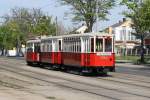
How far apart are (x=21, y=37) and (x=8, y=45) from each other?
1617 centimetres

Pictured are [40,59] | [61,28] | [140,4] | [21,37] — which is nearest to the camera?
[40,59]

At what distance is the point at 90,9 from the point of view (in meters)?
84.1

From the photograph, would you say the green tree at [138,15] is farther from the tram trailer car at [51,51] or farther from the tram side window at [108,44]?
the tram side window at [108,44]

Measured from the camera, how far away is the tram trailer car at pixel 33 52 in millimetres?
52034

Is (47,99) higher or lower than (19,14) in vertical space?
lower

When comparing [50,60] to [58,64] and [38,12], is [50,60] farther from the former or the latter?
[38,12]

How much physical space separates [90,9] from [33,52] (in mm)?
31372

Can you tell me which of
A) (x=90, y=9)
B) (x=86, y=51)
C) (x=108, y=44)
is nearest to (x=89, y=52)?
Result: (x=86, y=51)

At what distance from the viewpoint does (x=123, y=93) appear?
22.3 meters

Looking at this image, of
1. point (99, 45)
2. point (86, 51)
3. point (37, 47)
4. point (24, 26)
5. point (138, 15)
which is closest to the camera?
point (99, 45)

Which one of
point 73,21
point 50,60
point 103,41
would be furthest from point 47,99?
point 73,21

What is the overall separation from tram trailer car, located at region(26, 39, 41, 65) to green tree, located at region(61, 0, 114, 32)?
27.7 meters

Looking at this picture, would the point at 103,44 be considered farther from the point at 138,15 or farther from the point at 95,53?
the point at 138,15

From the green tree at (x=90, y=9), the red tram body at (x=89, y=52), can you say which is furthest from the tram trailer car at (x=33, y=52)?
the green tree at (x=90, y=9)
